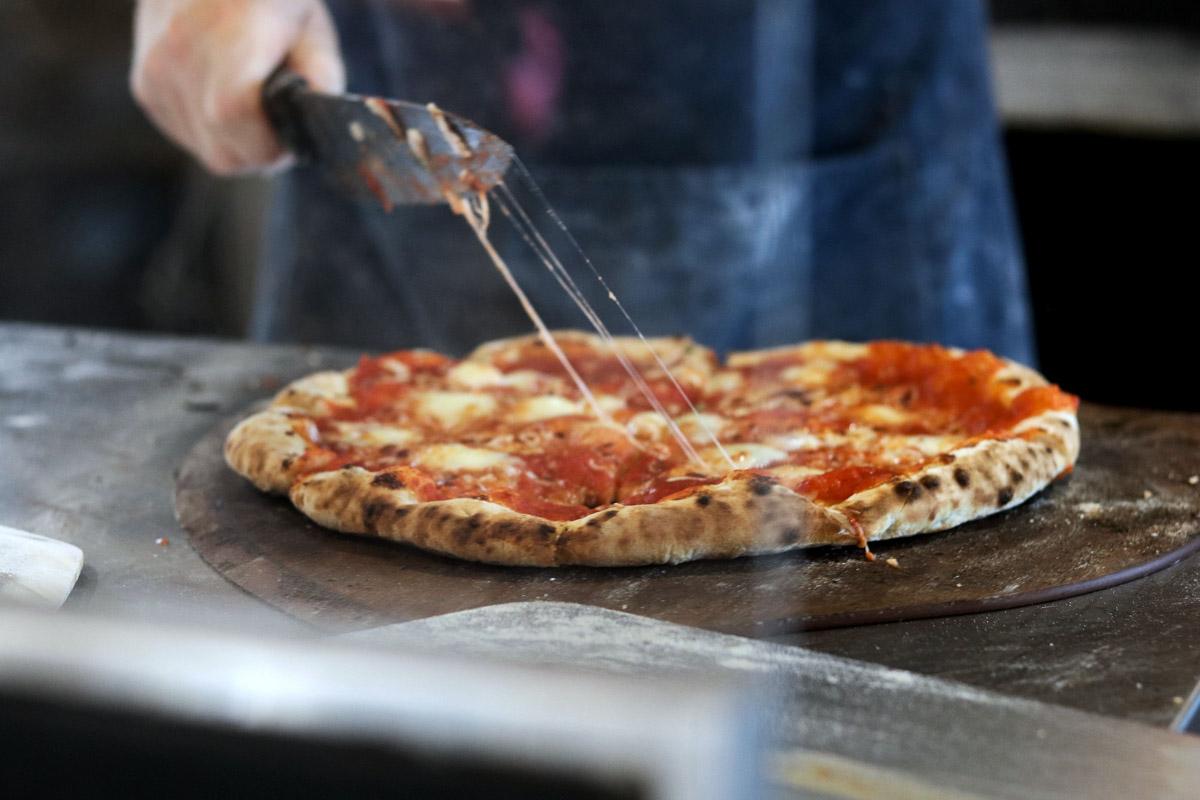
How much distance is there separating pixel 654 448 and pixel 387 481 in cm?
34

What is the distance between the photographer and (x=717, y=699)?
52 centimetres

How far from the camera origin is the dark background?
12.0 ft

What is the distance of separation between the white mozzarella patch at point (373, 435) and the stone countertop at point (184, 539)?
226mm

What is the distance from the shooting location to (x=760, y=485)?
53.1 inches

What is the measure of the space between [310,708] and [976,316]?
2361 millimetres

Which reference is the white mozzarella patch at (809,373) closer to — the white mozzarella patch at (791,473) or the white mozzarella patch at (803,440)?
the white mozzarella patch at (803,440)

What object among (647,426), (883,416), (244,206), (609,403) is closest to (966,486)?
(883,416)

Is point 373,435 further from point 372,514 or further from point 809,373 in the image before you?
point 809,373

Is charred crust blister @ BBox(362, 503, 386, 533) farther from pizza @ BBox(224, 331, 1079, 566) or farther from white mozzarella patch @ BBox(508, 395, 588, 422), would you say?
white mozzarella patch @ BBox(508, 395, 588, 422)

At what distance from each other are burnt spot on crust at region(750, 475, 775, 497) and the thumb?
1.05 meters

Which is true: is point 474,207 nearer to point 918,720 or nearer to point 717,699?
point 918,720

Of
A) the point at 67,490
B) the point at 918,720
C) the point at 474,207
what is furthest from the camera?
the point at 474,207

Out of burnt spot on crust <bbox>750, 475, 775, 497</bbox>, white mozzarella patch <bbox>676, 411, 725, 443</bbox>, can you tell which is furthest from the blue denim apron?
burnt spot on crust <bbox>750, 475, 775, 497</bbox>

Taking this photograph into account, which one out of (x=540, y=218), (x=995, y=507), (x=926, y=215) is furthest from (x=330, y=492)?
(x=926, y=215)
